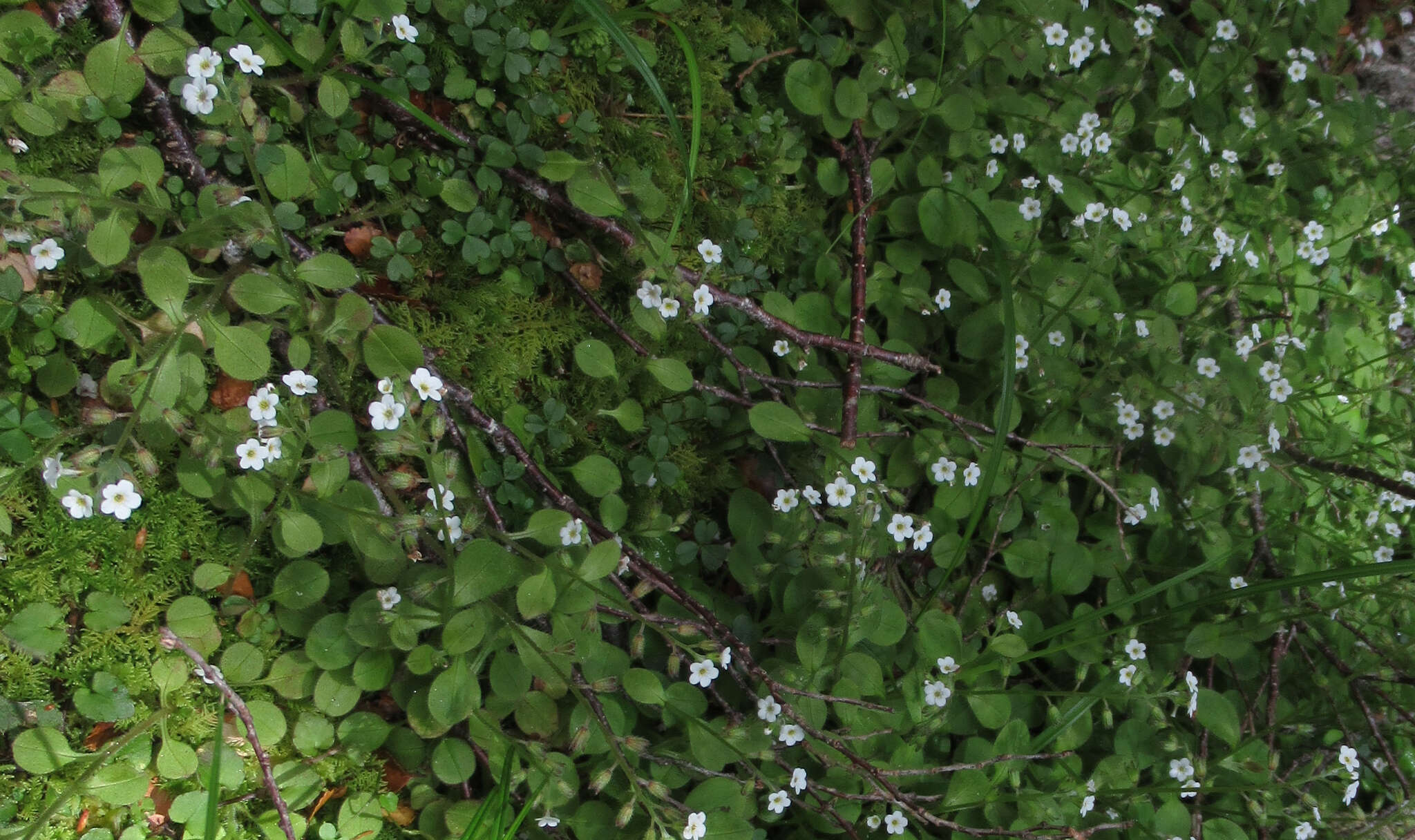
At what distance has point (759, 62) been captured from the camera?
9.62 ft

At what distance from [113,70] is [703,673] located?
2033mm

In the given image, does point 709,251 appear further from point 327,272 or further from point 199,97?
point 199,97

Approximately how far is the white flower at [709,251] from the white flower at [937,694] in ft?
4.53

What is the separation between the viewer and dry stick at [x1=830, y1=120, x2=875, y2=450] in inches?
105

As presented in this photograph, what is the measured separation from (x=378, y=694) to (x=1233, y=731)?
8.34 feet

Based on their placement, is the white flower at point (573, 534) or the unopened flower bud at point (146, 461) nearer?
the unopened flower bud at point (146, 461)

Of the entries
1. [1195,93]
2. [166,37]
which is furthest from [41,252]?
[1195,93]

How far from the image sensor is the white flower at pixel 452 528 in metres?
2.01

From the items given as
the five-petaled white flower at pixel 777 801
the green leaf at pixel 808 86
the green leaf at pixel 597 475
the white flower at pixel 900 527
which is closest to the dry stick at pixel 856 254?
the green leaf at pixel 808 86

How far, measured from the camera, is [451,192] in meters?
2.45

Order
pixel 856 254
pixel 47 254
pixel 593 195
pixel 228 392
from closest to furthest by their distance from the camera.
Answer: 1. pixel 47 254
2. pixel 228 392
3. pixel 593 195
4. pixel 856 254

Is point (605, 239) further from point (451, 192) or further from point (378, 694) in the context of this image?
point (378, 694)

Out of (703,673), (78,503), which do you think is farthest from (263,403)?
(703,673)

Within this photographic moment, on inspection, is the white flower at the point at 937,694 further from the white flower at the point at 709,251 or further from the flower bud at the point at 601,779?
the white flower at the point at 709,251
